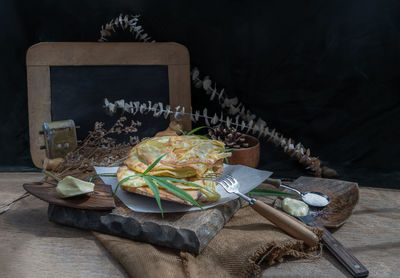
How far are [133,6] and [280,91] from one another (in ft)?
2.14

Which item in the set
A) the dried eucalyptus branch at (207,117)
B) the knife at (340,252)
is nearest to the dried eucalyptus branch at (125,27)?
the dried eucalyptus branch at (207,117)

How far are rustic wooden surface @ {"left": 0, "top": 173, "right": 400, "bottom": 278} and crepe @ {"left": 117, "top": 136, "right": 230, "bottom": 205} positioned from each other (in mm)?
183

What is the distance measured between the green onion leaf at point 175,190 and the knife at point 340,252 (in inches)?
11.2

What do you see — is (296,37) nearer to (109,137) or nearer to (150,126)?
(150,126)

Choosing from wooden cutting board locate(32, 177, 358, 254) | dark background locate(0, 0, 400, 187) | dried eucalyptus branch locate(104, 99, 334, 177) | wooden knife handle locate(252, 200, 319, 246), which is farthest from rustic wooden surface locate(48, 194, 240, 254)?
dark background locate(0, 0, 400, 187)

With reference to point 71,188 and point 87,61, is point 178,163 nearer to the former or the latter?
point 71,188

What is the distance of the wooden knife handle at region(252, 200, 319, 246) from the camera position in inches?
31.3

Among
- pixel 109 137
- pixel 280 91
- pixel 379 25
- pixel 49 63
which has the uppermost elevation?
pixel 379 25

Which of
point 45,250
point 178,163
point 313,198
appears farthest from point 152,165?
point 313,198

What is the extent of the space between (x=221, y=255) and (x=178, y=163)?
26 centimetres

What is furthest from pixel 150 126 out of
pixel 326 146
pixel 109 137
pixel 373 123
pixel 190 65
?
pixel 373 123

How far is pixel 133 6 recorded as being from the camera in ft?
4.53

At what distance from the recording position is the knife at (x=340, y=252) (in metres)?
0.74

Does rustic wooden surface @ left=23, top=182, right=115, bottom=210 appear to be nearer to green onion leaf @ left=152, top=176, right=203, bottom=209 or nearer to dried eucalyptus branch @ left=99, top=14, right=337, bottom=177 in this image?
green onion leaf @ left=152, top=176, right=203, bottom=209
